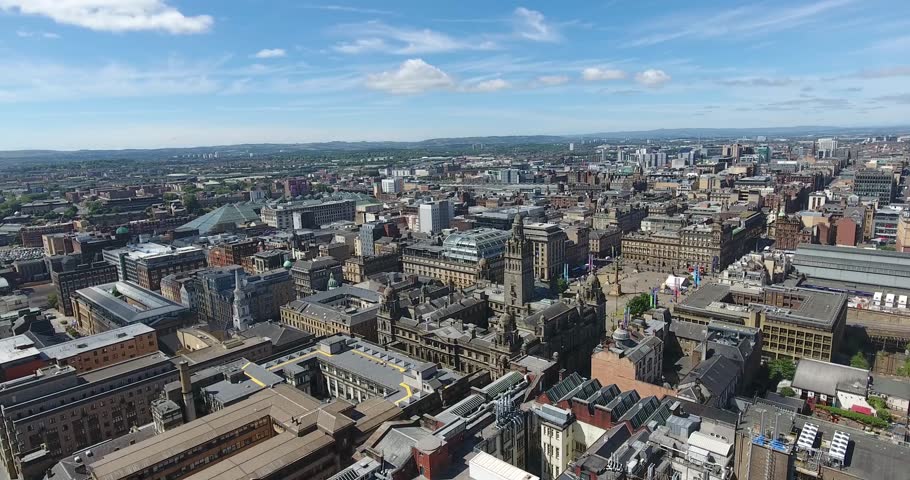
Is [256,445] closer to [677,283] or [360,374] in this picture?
[360,374]

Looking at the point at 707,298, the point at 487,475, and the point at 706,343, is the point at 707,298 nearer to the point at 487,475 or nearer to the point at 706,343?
the point at 706,343

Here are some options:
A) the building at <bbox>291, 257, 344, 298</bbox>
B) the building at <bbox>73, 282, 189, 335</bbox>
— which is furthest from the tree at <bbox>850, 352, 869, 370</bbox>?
the building at <bbox>73, 282, 189, 335</bbox>

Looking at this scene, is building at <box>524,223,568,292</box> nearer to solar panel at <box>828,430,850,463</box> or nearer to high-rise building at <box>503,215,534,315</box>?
high-rise building at <box>503,215,534,315</box>

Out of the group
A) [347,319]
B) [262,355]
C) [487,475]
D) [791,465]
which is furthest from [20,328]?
[791,465]

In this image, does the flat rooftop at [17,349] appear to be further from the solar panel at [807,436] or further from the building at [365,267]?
the solar panel at [807,436]

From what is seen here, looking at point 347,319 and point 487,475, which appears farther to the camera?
point 347,319

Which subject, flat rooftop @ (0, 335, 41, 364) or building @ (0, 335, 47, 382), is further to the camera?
flat rooftop @ (0, 335, 41, 364)

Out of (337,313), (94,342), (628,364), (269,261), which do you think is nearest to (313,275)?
(269,261)
